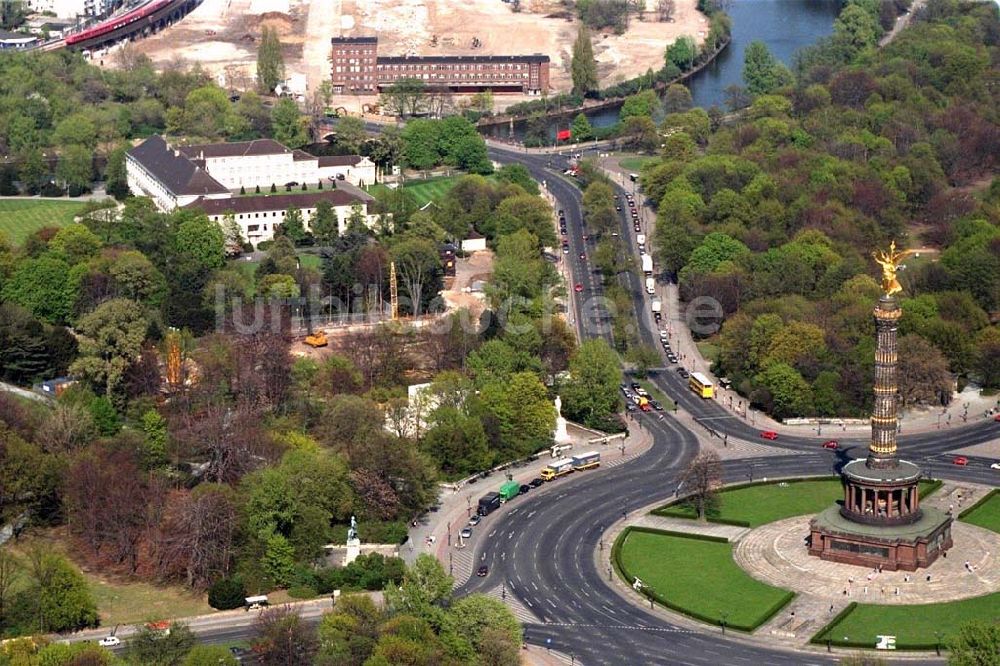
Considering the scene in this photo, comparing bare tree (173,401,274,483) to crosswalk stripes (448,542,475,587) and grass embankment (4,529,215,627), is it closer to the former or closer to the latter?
grass embankment (4,529,215,627)

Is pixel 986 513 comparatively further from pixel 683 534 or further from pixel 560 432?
pixel 560 432

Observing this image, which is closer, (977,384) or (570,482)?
(570,482)

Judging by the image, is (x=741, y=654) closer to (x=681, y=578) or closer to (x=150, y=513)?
(x=681, y=578)

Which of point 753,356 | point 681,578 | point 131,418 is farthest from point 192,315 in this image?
point 681,578

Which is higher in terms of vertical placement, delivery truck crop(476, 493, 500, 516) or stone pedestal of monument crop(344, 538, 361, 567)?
stone pedestal of monument crop(344, 538, 361, 567)

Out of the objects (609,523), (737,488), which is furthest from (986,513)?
(609,523)

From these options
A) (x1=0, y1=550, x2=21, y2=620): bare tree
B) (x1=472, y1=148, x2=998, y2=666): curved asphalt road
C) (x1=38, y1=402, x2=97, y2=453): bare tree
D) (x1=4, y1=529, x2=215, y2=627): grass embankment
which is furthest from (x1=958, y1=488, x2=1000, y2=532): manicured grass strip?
→ (x1=0, y1=550, x2=21, y2=620): bare tree
